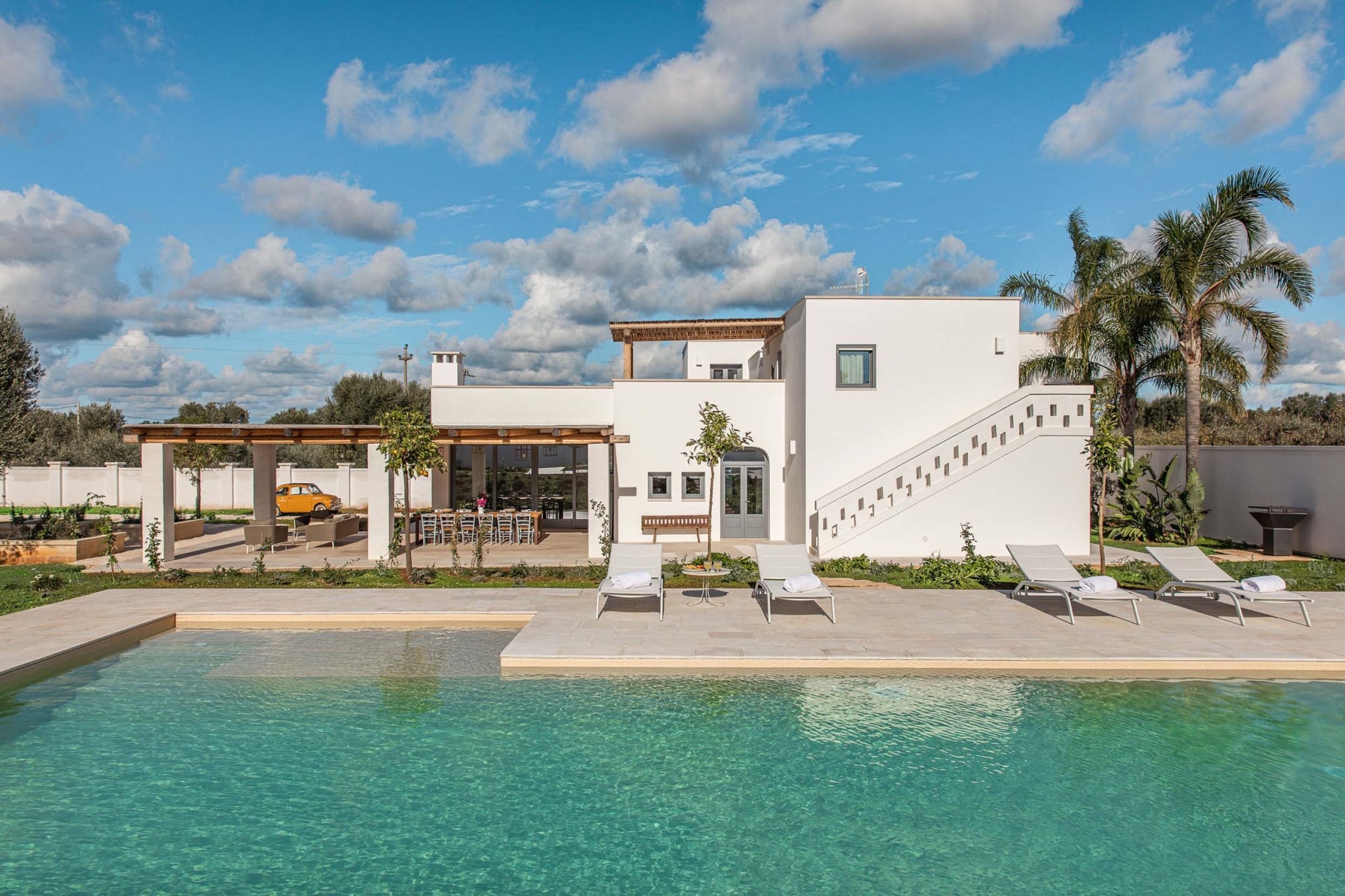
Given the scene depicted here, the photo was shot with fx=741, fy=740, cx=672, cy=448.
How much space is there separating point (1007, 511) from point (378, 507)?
47.4 feet

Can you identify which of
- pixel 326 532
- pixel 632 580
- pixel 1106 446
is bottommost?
pixel 632 580

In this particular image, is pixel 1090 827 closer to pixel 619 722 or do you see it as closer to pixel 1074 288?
pixel 619 722

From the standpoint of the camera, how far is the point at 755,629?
10227 mm

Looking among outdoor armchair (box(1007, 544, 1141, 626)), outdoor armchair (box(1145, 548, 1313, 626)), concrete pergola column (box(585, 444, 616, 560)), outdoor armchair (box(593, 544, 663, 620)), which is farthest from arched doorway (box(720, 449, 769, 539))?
outdoor armchair (box(1145, 548, 1313, 626))

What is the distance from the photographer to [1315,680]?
856 cm

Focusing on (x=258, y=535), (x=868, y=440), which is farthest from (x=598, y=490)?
(x=258, y=535)

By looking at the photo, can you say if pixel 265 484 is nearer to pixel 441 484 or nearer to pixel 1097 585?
pixel 441 484

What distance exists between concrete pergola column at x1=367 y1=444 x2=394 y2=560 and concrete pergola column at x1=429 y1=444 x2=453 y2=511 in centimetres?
642

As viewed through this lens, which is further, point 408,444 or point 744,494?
point 744,494

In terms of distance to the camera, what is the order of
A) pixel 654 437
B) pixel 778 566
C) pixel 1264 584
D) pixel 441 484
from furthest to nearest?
pixel 441 484
pixel 654 437
pixel 778 566
pixel 1264 584

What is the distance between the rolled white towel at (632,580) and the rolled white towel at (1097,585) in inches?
252

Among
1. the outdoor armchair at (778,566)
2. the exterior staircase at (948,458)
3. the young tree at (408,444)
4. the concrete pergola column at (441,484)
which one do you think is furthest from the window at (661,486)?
the outdoor armchair at (778,566)

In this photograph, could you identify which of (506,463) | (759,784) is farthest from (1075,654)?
(506,463)

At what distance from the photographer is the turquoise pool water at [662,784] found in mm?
5023
